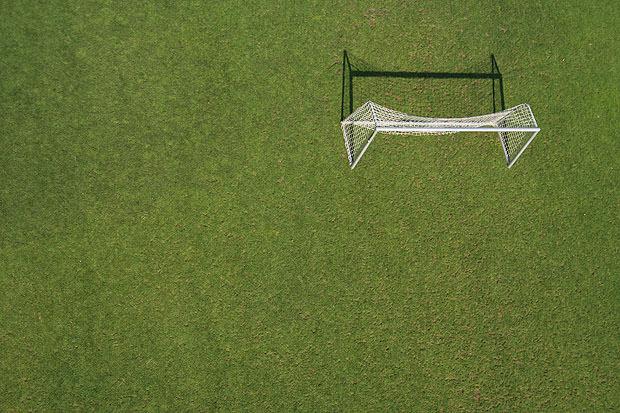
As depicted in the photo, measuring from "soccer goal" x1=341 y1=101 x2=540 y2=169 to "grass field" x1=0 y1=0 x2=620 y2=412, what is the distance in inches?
8.4

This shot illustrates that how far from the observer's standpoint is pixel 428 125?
6777 millimetres

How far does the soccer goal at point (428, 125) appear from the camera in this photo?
264 inches

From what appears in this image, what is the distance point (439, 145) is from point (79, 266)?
18.6 ft

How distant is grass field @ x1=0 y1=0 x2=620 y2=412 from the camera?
6.60m

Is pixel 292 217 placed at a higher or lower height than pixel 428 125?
lower

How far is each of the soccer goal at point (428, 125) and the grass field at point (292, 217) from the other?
0.70 ft

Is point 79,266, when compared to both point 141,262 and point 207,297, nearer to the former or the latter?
point 141,262

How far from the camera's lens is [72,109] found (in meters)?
7.30

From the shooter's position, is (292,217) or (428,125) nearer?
(428,125)

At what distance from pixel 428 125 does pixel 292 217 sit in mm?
2371

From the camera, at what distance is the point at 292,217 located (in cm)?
707

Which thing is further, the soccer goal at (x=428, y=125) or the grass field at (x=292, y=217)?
the soccer goal at (x=428, y=125)

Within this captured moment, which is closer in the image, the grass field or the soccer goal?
the grass field

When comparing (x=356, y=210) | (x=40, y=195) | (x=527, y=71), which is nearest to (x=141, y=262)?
(x=40, y=195)
